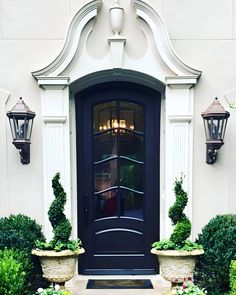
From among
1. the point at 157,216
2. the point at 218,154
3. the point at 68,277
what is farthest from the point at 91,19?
the point at 68,277

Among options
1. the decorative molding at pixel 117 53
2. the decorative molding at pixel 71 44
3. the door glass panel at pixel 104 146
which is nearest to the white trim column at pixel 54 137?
the decorative molding at pixel 71 44

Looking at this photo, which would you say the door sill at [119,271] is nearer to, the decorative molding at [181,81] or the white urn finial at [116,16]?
the decorative molding at [181,81]

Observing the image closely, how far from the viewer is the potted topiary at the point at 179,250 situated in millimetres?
3375

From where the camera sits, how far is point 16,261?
3.08 m

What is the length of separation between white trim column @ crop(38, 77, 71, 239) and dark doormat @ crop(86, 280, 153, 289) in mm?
806

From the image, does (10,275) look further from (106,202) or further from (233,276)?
(233,276)

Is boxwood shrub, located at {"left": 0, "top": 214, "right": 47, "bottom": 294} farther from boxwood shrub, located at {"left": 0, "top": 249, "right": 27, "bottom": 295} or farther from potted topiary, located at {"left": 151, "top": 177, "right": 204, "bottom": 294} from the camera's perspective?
potted topiary, located at {"left": 151, "top": 177, "right": 204, "bottom": 294}

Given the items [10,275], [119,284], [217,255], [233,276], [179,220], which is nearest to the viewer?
[10,275]

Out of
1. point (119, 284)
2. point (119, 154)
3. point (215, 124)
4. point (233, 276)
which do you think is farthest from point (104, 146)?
point (233, 276)

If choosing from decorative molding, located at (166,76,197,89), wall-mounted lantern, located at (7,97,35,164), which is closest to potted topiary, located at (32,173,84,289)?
wall-mounted lantern, located at (7,97,35,164)

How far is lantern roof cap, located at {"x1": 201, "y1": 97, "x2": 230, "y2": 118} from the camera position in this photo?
3.81 meters

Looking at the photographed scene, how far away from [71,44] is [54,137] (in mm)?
1121

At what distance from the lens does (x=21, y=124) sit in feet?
12.7

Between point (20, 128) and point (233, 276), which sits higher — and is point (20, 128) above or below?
above
